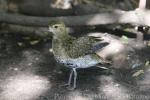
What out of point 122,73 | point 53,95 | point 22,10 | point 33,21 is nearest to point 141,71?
point 122,73

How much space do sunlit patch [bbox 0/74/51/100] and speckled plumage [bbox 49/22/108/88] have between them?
1.41 feet

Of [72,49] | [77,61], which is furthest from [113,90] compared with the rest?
[72,49]

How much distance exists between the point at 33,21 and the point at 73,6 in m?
0.84

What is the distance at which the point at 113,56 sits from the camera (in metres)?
5.67

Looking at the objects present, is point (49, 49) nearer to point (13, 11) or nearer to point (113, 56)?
point (113, 56)

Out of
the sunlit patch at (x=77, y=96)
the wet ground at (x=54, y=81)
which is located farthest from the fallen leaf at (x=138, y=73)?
the sunlit patch at (x=77, y=96)

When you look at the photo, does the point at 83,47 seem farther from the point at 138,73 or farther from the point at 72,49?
the point at 138,73

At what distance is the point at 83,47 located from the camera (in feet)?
15.8

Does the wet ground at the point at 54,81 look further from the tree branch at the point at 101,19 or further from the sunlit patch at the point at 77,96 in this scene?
the tree branch at the point at 101,19

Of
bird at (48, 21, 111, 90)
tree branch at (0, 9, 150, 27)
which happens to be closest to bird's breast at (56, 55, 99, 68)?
bird at (48, 21, 111, 90)

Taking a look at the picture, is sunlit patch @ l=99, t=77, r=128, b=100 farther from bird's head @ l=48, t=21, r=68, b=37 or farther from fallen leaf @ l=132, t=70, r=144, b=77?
bird's head @ l=48, t=21, r=68, b=37

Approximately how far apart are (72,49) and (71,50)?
0.8 inches

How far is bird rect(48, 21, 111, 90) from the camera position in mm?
4742

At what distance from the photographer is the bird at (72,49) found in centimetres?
474
